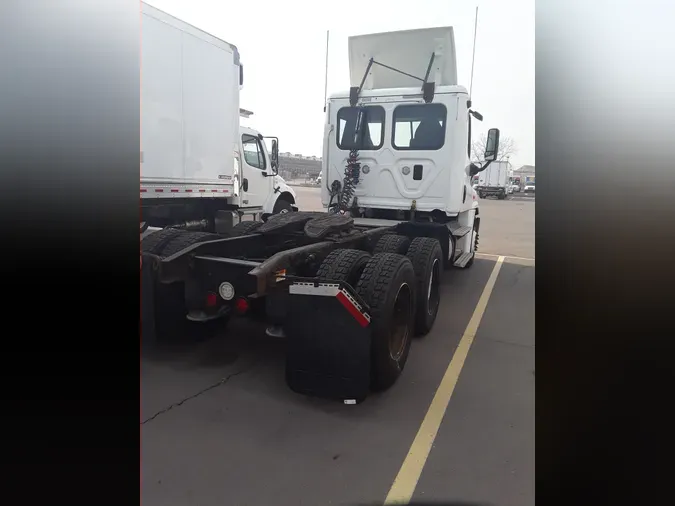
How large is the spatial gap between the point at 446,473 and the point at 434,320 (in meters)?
2.87

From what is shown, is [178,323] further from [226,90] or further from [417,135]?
[226,90]

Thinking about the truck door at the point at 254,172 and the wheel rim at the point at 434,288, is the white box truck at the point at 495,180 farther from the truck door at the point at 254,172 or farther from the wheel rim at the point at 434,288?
the wheel rim at the point at 434,288

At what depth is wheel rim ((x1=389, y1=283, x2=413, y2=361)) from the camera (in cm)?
390

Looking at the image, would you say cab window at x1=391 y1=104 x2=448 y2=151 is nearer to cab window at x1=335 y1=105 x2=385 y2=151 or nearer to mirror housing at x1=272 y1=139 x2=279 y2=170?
cab window at x1=335 y1=105 x2=385 y2=151

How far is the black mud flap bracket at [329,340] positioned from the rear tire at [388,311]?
18 cm

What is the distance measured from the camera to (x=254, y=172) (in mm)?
10242

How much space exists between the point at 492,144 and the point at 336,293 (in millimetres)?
4626

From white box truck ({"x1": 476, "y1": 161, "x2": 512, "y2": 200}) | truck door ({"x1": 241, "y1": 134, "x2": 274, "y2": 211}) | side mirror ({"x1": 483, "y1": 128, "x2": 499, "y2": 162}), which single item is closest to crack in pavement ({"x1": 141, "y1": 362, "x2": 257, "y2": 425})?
side mirror ({"x1": 483, "y1": 128, "x2": 499, "y2": 162})

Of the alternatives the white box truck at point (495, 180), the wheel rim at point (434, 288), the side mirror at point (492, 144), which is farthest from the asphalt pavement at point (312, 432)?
the white box truck at point (495, 180)

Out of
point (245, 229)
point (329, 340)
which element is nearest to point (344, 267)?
point (329, 340)

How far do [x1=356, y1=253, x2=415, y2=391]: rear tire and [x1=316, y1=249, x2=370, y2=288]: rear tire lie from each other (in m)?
0.09

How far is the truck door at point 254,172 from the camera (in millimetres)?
9906

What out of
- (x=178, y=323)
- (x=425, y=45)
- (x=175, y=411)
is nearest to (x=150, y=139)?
(x=178, y=323)

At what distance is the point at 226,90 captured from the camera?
8367 mm
